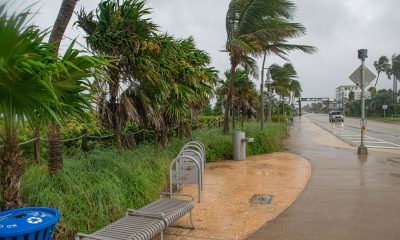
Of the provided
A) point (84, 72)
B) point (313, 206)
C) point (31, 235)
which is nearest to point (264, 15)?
point (313, 206)

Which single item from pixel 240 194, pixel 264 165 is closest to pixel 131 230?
pixel 240 194

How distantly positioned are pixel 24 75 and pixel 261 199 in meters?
5.01

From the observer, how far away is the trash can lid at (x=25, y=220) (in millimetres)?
2846

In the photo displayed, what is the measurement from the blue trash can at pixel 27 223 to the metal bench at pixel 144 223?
1.61 ft

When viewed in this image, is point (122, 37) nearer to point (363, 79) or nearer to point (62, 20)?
point (62, 20)

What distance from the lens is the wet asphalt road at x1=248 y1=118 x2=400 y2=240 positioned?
A: 4996 mm

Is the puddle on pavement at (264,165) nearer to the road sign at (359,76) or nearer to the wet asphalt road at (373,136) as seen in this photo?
the road sign at (359,76)

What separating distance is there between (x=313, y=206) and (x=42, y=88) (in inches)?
194

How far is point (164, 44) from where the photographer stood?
8.02 meters

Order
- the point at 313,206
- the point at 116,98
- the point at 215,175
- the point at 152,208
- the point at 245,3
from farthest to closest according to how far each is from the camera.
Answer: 1. the point at 245,3
2. the point at 215,175
3. the point at 116,98
4. the point at 313,206
5. the point at 152,208

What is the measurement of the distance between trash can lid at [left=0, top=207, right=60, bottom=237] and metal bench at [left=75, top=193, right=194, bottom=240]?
0.47m

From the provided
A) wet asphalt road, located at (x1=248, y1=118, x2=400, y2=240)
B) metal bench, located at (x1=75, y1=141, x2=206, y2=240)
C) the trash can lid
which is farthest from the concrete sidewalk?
the trash can lid

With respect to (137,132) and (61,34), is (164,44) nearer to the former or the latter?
(137,132)

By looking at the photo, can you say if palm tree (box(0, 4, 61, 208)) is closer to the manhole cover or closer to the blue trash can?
the blue trash can
